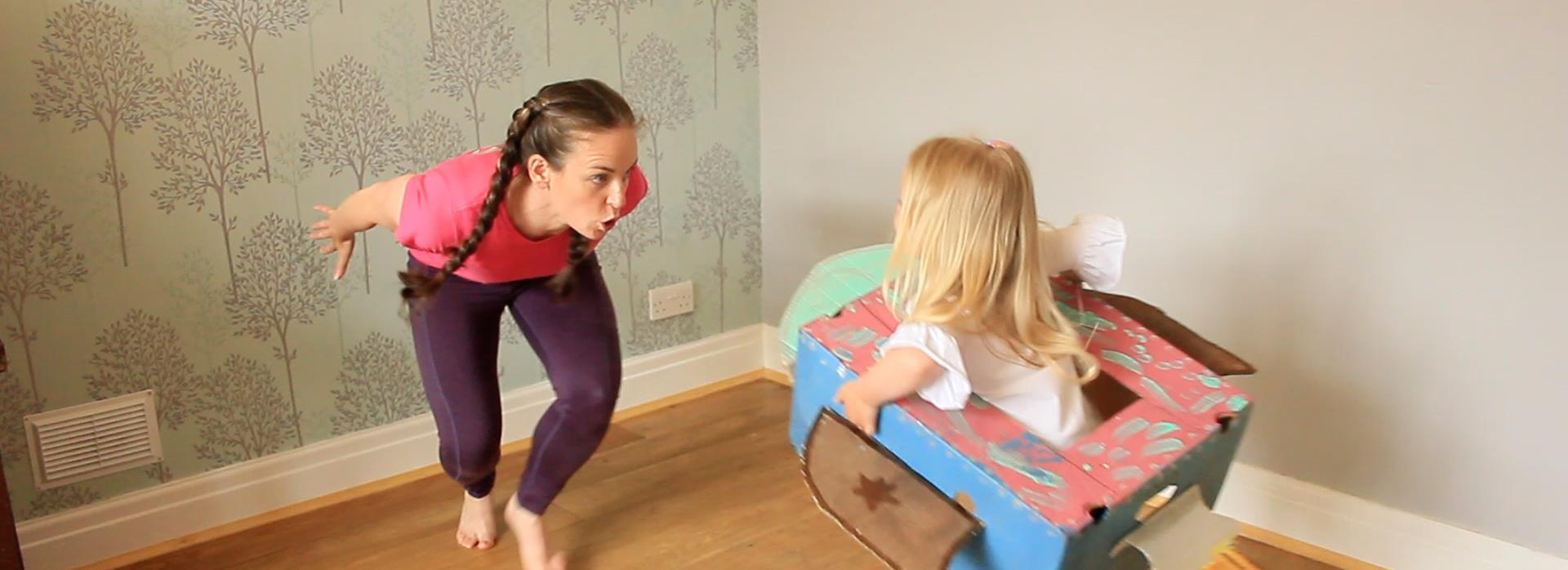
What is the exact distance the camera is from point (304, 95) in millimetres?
1960

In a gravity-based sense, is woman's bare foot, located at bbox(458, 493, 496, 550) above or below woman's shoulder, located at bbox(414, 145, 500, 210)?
below

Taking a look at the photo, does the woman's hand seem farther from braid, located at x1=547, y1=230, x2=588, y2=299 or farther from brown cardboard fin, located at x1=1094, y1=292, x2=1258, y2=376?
brown cardboard fin, located at x1=1094, y1=292, x2=1258, y2=376

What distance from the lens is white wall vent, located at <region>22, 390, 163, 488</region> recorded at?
182 centimetres

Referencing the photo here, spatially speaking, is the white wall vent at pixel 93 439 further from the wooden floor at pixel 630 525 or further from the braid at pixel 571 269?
the braid at pixel 571 269

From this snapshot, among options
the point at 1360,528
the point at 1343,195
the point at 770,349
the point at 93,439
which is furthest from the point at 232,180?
the point at 1360,528

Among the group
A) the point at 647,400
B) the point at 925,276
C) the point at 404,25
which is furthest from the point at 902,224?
the point at 647,400

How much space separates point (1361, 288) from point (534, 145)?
52.6 inches

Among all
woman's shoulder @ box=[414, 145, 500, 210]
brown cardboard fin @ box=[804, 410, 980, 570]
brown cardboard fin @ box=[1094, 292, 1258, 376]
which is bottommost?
brown cardboard fin @ box=[804, 410, 980, 570]

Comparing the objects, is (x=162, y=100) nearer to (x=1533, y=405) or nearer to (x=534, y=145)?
(x=534, y=145)

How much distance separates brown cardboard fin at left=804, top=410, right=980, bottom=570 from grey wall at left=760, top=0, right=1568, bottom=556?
0.93 meters

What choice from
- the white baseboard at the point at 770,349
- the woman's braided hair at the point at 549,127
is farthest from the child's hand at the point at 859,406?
the white baseboard at the point at 770,349

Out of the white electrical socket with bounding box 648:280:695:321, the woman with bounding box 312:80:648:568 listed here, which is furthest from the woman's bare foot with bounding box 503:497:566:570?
the white electrical socket with bounding box 648:280:695:321

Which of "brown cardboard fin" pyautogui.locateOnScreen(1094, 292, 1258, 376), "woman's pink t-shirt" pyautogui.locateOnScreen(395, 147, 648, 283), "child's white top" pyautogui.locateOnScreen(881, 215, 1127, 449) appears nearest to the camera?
"child's white top" pyautogui.locateOnScreen(881, 215, 1127, 449)

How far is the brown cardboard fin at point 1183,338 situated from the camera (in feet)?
4.83
